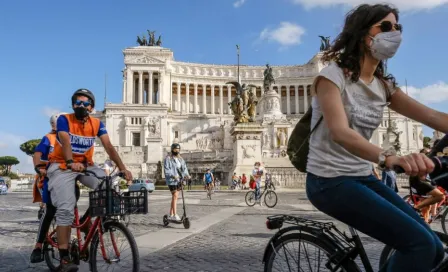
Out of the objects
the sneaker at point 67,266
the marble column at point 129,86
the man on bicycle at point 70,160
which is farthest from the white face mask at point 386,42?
the marble column at point 129,86

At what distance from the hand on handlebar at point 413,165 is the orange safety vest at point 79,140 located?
338cm

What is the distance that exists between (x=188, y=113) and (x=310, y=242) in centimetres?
8042

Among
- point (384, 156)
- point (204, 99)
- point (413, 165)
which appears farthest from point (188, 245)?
point (204, 99)

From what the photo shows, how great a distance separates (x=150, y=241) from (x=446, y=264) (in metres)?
5.23

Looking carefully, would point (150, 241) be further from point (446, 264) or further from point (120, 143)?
point (120, 143)

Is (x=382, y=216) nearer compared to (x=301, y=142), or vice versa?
(x=382, y=216)

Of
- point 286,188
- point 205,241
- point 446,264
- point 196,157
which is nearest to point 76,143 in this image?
point 205,241

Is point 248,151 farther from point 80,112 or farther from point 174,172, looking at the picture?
point 80,112

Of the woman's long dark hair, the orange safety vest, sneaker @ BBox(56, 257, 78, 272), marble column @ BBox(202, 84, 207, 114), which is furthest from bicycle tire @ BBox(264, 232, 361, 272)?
marble column @ BBox(202, 84, 207, 114)

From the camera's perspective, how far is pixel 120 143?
→ 7050cm

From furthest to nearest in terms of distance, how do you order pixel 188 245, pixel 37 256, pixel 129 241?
pixel 188 245
pixel 37 256
pixel 129 241

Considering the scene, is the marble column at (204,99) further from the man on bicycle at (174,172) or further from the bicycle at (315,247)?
the bicycle at (315,247)

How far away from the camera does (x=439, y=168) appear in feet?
6.57

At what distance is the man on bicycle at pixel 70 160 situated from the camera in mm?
4117
